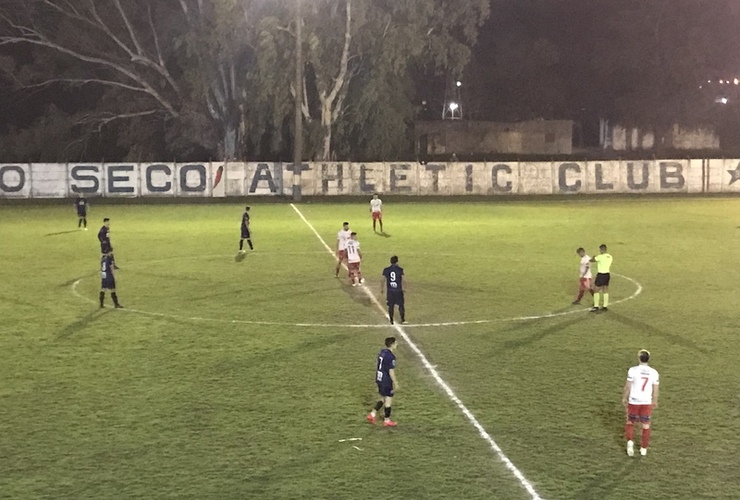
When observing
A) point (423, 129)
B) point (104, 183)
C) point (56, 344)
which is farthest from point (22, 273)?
point (423, 129)

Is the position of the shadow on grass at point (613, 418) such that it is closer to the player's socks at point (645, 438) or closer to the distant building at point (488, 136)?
the player's socks at point (645, 438)

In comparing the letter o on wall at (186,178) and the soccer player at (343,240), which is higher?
the letter o on wall at (186,178)

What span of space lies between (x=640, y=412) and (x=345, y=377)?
5.07m

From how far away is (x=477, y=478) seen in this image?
9.79 meters

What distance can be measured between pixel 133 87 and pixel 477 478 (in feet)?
187

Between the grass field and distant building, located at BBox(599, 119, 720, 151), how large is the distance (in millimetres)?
55677

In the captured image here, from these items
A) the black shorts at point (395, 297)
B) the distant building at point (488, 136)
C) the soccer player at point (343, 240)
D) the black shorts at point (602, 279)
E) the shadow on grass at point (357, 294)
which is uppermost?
the distant building at point (488, 136)

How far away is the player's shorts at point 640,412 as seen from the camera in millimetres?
10273

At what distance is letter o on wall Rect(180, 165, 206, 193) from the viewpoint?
5541cm

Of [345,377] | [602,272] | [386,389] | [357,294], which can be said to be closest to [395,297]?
[345,377]

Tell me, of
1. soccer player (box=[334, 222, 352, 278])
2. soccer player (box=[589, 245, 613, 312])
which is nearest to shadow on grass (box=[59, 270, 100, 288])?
soccer player (box=[334, 222, 352, 278])

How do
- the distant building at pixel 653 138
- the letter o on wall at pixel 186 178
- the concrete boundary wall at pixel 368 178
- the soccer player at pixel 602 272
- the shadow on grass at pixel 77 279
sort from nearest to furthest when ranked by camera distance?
the soccer player at pixel 602 272, the shadow on grass at pixel 77 279, the concrete boundary wall at pixel 368 178, the letter o on wall at pixel 186 178, the distant building at pixel 653 138

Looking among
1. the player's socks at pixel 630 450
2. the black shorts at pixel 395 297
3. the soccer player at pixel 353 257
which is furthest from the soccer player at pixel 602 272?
the player's socks at pixel 630 450

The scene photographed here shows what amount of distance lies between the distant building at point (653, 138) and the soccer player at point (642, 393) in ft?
248
